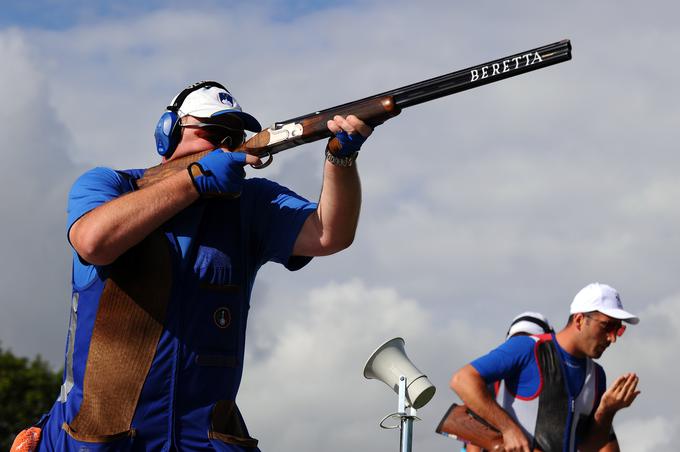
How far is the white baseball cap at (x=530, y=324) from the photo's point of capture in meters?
10.5

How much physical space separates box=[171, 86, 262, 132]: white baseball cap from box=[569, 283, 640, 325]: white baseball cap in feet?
11.8

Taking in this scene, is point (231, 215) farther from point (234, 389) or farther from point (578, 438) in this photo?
point (578, 438)

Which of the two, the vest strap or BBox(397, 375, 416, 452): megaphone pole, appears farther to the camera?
BBox(397, 375, 416, 452): megaphone pole

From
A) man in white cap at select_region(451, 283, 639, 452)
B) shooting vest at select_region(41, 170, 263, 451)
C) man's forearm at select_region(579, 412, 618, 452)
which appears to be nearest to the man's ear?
man in white cap at select_region(451, 283, 639, 452)

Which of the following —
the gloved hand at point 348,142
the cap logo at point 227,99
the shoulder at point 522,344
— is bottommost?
the gloved hand at point 348,142

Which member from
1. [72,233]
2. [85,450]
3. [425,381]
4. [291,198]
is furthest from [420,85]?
[425,381]

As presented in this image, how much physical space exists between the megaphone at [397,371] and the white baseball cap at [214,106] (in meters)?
4.22

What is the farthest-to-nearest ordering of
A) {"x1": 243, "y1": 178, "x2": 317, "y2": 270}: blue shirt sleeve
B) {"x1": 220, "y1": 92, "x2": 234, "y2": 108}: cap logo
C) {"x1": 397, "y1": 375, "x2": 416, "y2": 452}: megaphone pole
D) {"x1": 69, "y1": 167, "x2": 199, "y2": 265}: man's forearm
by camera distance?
{"x1": 397, "y1": 375, "x2": 416, "y2": 452}: megaphone pole < {"x1": 220, "y1": 92, "x2": 234, "y2": 108}: cap logo < {"x1": 243, "y1": 178, "x2": 317, "y2": 270}: blue shirt sleeve < {"x1": 69, "y1": 167, "x2": 199, "y2": 265}: man's forearm

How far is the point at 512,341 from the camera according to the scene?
8.57 metres

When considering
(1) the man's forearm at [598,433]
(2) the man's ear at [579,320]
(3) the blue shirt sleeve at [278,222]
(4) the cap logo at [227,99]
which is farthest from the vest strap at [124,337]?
(1) the man's forearm at [598,433]

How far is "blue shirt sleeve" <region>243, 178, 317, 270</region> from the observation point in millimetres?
5453

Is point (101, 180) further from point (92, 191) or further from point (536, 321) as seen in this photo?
point (536, 321)

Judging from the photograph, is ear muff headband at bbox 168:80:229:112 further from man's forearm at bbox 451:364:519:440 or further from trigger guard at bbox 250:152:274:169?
man's forearm at bbox 451:364:519:440

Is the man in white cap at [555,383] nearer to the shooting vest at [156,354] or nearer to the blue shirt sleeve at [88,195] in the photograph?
the shooting vest at [156,354]
